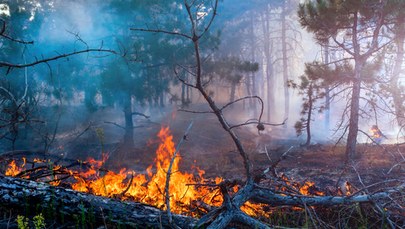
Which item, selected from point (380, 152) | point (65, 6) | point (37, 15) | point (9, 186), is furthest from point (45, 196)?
point (65, 6)

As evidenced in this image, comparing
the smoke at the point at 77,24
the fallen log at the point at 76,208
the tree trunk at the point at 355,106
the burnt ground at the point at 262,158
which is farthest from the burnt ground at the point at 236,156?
the smoke at the point at 77,24

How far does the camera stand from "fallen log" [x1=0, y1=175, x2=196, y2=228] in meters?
3.41

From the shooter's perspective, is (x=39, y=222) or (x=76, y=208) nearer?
(x=39, y=222)

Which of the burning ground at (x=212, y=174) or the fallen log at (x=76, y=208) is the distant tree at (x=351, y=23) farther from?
the fallen log at (x=76, y=208)

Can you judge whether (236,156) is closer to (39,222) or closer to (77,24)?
(39,222)

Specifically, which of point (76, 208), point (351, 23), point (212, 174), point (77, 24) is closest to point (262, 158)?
point (212, 174)

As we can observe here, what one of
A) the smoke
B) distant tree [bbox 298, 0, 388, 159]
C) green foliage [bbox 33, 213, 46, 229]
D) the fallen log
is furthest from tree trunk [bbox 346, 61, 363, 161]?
the smoke

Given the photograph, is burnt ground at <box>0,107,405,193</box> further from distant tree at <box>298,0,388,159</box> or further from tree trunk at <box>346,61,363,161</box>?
distant tree at <box>298,0,388,159</box>

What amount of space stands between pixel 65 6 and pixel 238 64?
1416cm

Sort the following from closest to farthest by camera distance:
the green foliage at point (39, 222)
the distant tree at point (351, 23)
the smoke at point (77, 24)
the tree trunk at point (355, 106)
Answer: the green foliage at point (39, 222) < the distant tree at point (351, 23) < the tree trunk at point (355, 106) < the smoke at point (77, 24)

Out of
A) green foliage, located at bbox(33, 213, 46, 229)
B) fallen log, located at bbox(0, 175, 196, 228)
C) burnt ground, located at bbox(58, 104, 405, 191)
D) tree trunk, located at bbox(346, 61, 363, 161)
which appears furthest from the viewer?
tree trunk, located at bbox(346, 61, 363, 161)

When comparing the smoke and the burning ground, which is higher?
the smoke

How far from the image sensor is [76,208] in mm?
3480

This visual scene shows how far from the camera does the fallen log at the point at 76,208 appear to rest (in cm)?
341
